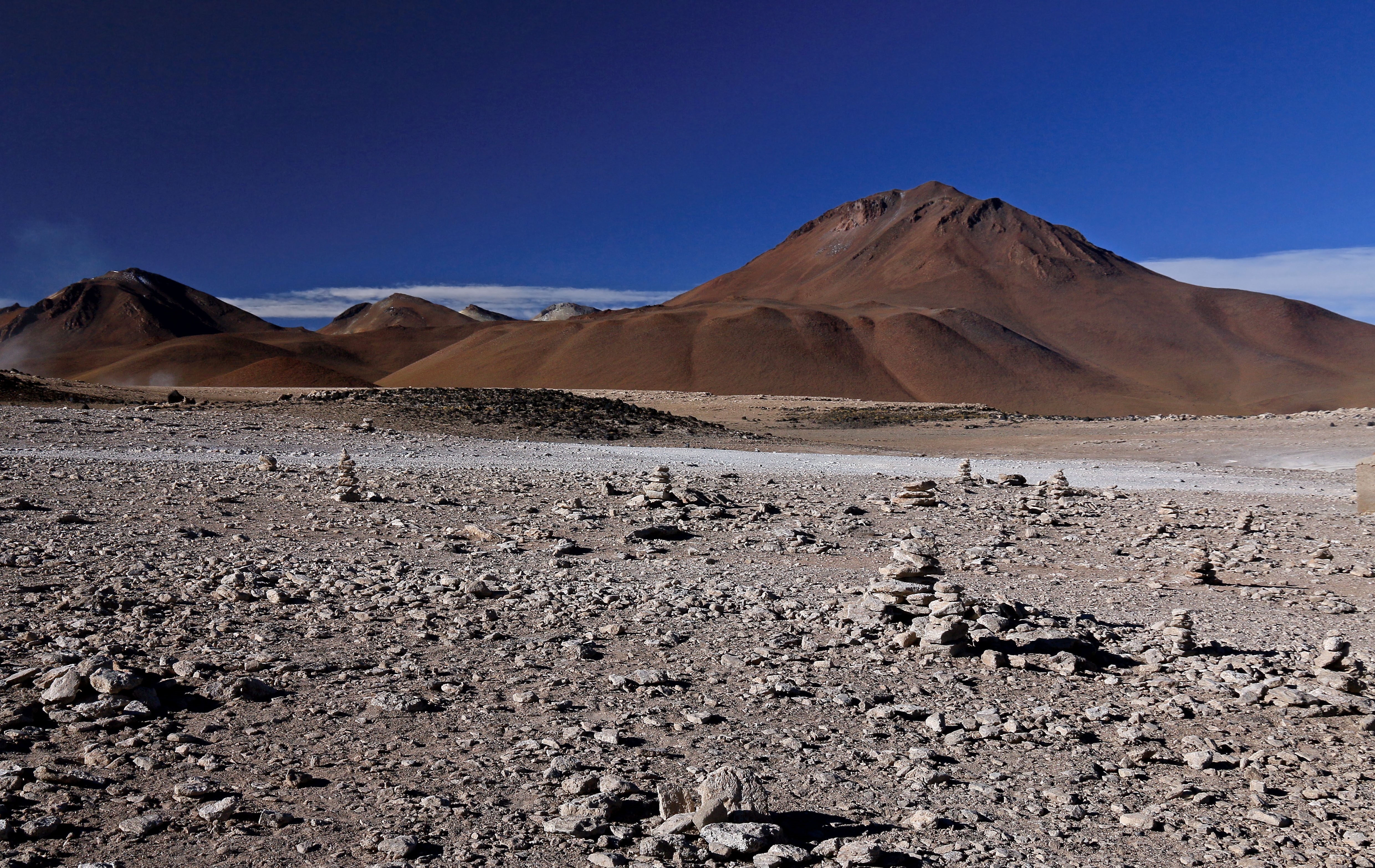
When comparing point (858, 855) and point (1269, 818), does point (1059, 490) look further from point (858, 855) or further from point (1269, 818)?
point (858, 855)

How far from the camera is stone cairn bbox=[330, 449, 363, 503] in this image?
34.8 ft

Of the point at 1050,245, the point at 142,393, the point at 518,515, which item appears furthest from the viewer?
the point at 1050,245

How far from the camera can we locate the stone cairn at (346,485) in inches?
417

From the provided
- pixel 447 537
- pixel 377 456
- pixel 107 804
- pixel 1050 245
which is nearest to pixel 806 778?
pixel 107 804

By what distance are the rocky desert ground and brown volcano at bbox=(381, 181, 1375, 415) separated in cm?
9306

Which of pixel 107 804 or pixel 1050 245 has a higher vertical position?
pixel 1050 245

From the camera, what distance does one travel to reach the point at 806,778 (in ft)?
12.4

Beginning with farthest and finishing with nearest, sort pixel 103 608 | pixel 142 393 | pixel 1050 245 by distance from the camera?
pixel 1050 245, pixel 142 393, pixel 103 608

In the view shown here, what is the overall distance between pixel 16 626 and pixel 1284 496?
1715cm

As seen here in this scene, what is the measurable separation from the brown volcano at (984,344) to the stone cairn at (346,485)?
298 feet

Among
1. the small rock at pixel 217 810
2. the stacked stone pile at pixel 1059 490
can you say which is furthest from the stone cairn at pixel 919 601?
the stacked stone pile at pixel 1059 490

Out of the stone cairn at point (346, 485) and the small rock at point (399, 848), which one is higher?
the stone cairn at point (346, 485)

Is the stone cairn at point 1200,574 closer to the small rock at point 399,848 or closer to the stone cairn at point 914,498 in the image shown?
the stone cairn at point 914,498

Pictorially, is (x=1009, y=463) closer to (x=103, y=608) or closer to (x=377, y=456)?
(x=377, y=456)
